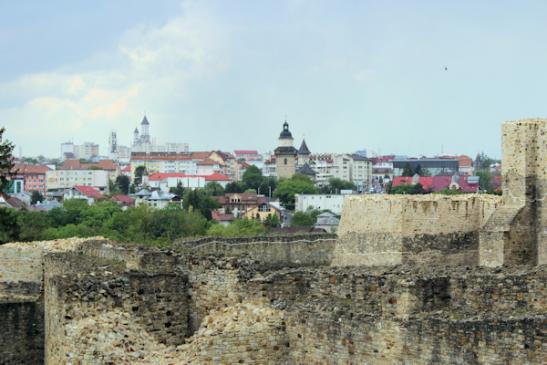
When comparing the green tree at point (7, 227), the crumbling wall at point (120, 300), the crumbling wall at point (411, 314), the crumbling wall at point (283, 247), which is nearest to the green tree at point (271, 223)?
the green tree at point (7, 227)

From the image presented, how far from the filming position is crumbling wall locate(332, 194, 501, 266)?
1016 inches

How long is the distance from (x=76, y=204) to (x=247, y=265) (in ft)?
426

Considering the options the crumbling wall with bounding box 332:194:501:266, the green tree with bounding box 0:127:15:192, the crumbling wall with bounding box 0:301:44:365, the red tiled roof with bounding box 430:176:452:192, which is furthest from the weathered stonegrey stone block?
the red tiled roof with bounding box 430:176:452:192

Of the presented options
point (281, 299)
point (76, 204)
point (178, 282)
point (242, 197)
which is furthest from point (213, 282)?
point (242, 197)

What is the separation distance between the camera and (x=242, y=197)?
615 feet

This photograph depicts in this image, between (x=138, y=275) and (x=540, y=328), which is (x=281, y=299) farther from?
(x=540, y=328)

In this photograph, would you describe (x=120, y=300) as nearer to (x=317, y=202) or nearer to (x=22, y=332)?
(x=22, y=332)

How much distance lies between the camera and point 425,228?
26.1 metres

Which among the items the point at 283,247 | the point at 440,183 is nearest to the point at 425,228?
the point at 283,247

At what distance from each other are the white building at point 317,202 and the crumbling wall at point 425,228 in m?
151

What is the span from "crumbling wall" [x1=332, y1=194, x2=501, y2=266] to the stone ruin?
0.10 feet

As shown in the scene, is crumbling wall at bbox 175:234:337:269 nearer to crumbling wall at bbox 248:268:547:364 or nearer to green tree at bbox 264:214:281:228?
crumbling wall at bbox 248:268:547:364

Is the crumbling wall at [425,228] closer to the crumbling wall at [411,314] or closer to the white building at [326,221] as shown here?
the crumbling wall at [411,314]

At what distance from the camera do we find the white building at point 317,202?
595 feet
